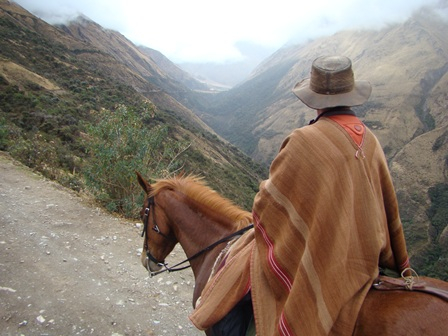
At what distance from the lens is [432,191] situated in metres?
71.1

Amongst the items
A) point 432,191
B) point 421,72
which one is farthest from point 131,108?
point 421,72

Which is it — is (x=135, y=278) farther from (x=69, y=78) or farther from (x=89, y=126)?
(x=69, y=78)

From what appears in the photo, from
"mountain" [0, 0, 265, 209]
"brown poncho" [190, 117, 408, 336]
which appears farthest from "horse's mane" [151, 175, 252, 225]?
"mountain" [0, 0, 265, 209]

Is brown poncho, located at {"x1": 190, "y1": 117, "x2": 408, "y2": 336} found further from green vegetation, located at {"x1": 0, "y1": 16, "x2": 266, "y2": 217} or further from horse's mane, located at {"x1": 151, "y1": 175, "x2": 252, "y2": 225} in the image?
green vegetation, located at {"x1": 0, "y1": 16, "x2": 266, "y2": 217}

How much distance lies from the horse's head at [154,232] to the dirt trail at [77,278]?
148cm

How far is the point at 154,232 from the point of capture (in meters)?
3.69

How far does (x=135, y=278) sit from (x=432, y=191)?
79904mm

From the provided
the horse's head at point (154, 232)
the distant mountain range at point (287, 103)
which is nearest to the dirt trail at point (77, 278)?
the horse's head at point (154, 232)

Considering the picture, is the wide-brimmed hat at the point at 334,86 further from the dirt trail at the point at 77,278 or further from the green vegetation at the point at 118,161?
the green vegetation at the point at 118,161

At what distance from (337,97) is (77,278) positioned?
5138 mm

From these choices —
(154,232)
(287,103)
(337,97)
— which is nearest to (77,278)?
(154,232)

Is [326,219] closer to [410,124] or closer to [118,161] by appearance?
[118,161]

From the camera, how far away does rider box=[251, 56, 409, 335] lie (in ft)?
5.93

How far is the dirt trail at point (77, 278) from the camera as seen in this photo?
177 inches
